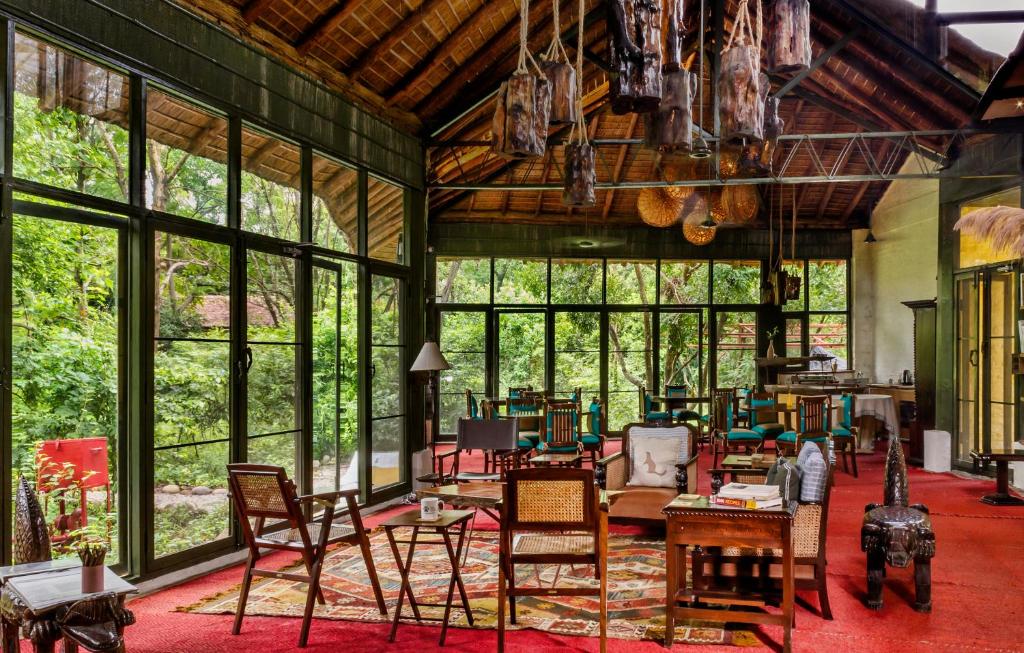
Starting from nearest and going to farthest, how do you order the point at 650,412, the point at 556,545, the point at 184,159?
1. the point at 556,545
2. the point at 184,159
3. the point at 650,412

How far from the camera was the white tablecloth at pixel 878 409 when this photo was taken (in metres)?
12.1

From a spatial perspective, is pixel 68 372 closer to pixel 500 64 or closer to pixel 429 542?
pixel 429 542

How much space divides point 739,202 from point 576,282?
→ 3.68 m

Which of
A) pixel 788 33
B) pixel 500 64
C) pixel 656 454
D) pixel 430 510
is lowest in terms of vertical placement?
pixel 656 454

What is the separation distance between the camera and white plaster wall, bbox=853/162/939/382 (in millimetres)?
13000

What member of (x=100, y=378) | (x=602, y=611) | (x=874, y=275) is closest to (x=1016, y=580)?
(x=602, y=611)

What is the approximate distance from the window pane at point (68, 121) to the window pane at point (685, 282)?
11382 millimetres

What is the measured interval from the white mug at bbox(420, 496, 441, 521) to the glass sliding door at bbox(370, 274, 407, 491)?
157 inches

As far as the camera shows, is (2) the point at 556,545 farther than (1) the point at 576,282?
No

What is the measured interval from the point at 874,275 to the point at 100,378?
13.5m

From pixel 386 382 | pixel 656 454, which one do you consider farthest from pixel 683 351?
pixel 656 454

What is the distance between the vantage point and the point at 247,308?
6.45 meters

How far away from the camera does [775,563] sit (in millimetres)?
5129

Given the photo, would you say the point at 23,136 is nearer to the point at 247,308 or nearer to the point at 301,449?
the point at 247,308
